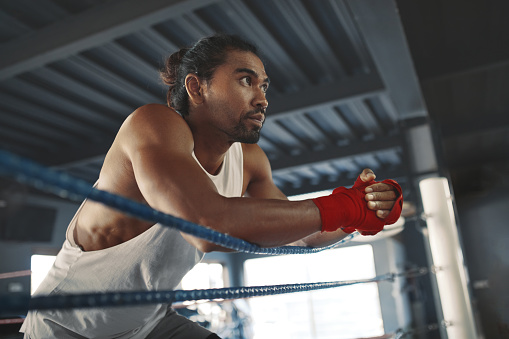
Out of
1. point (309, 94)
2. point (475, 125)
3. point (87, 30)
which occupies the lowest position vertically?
point (87, 30)

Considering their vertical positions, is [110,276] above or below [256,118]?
below

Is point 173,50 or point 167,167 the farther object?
point 173,50

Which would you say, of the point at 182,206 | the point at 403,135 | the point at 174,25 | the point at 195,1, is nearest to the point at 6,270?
the point at 174,25

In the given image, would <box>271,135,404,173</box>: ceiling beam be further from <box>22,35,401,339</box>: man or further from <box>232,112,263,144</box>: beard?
<box>232,112,263,144</box>: beard

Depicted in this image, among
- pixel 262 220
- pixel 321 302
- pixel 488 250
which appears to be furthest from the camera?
pixel 321 302

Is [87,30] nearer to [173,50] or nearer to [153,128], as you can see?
[173,50]

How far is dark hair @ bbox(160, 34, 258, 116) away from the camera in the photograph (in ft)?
3.71

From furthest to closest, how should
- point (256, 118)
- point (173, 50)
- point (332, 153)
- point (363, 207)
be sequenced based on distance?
point (332, 153), point (173, 50), point (256, 118), point (363, 207)

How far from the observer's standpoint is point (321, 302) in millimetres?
9523

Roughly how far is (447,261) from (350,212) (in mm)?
1093

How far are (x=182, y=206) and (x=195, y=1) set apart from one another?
208 centimetres

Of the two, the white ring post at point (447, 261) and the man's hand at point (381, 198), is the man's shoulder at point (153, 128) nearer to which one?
the man's hand at point (381, 198)

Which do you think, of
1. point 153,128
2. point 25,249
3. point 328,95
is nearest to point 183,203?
point 153,128

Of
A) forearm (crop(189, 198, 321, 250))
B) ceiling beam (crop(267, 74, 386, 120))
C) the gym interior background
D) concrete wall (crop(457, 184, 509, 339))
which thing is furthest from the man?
concrete wall (crop(457, 184, 509, 339))
